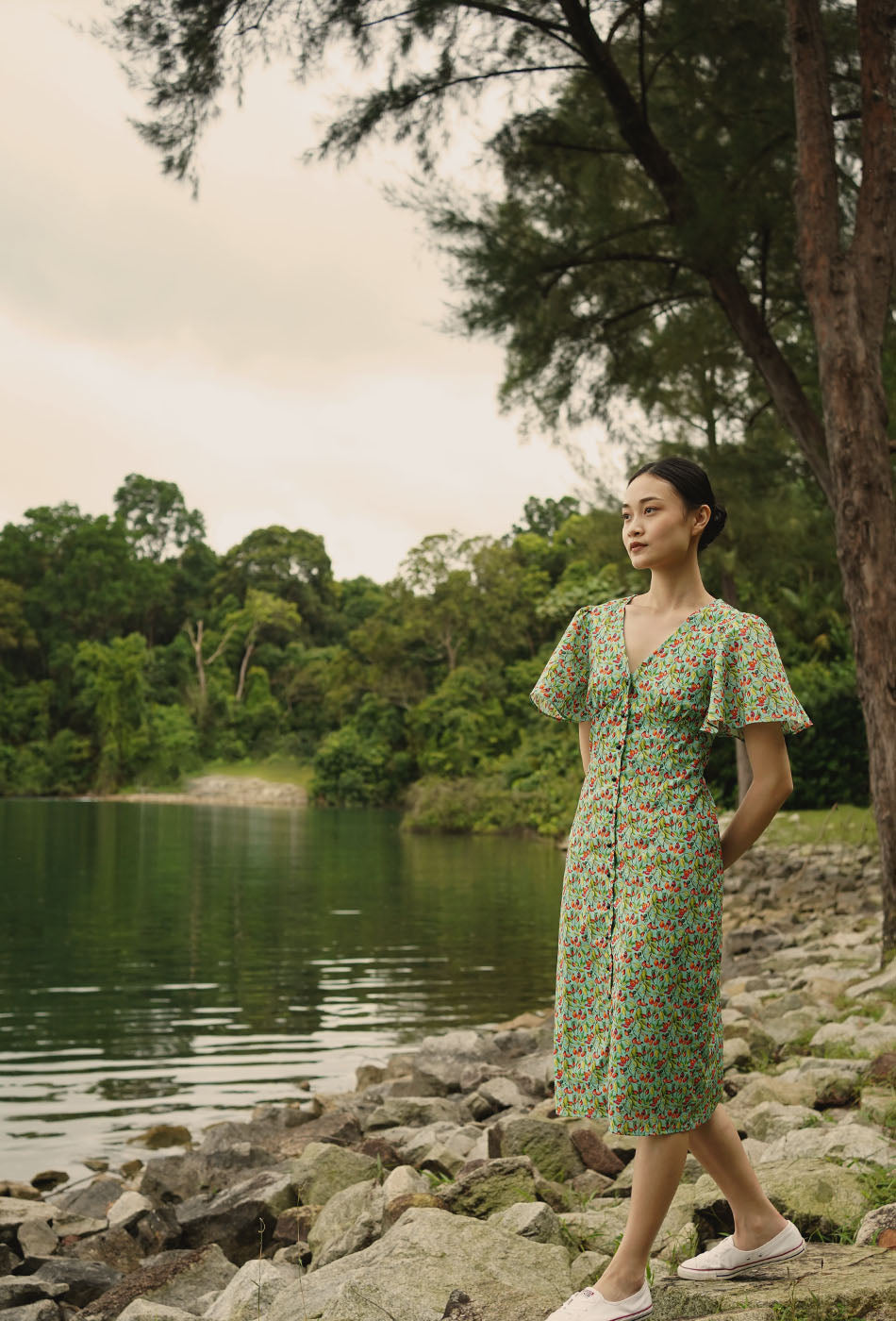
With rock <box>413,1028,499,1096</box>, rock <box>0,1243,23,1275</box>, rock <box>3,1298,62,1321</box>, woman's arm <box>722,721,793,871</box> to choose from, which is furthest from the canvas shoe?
rock <box>413,1028,499,1096</box>

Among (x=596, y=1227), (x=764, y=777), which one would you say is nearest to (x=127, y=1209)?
(x=596, y=1227)

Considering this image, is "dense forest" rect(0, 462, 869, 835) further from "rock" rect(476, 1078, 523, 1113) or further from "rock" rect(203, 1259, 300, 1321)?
"rock" rect(203, 1259, 300, 1321)

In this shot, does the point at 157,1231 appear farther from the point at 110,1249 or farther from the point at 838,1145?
the point at 838,1145

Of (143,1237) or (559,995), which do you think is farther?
(143,1237)

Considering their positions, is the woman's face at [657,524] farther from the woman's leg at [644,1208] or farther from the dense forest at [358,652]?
the dense forest at [358,652]

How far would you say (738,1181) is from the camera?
2371mm

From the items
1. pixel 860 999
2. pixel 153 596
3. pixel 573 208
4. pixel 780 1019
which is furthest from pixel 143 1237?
pixel 153 596

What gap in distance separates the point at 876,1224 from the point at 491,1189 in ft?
3.40

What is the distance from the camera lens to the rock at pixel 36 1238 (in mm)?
3875

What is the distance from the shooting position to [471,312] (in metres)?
8.91

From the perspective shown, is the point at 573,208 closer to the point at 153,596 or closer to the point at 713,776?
the point at 713,776

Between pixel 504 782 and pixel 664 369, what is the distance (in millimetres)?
21009

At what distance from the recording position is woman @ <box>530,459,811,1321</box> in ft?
7.43

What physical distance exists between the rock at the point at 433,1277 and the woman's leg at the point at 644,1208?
18cm
